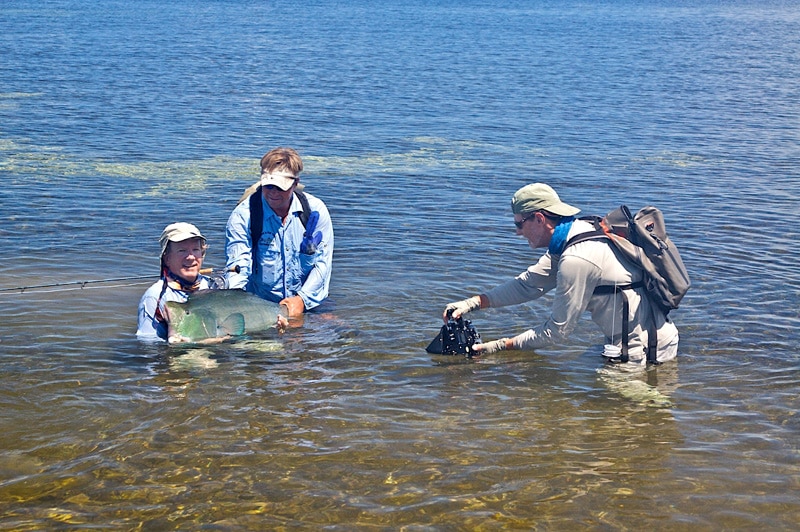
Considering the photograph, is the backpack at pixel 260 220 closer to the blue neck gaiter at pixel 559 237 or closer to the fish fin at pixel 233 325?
the fish fin at pixel 233 325

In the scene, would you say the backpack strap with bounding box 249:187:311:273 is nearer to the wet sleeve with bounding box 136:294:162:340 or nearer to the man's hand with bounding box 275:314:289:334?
the man's hand with bounding box 275:314:289:334

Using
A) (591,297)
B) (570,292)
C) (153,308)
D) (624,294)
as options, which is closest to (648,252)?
(624,294)

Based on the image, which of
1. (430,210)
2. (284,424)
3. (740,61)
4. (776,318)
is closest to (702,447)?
(284,424)

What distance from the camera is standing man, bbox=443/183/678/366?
6719 millimetres

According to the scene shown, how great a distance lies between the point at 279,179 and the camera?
7770 mm

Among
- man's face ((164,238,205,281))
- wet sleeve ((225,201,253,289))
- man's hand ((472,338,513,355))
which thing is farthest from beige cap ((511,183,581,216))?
wet sleeve ((225,201,253,289))

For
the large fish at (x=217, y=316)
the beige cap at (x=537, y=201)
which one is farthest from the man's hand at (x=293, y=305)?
the beige cap at (x=537, y=201)

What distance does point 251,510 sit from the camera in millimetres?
5562

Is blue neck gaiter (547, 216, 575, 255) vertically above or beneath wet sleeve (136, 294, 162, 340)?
above

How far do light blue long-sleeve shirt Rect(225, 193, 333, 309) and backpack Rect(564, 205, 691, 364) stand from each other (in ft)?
8.48

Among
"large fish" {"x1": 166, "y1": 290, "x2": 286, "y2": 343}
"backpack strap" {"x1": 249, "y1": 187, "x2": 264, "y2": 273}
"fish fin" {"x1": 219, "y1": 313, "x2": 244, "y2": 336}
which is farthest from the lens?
"backpack strap" {"x1": 249, "y1": 187, "x2": 264, "y2": 273}

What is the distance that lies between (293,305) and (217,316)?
108 centimetres

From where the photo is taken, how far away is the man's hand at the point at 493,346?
7418 millimetres

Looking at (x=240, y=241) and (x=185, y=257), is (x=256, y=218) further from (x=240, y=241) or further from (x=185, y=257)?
(x=185, y=257)
